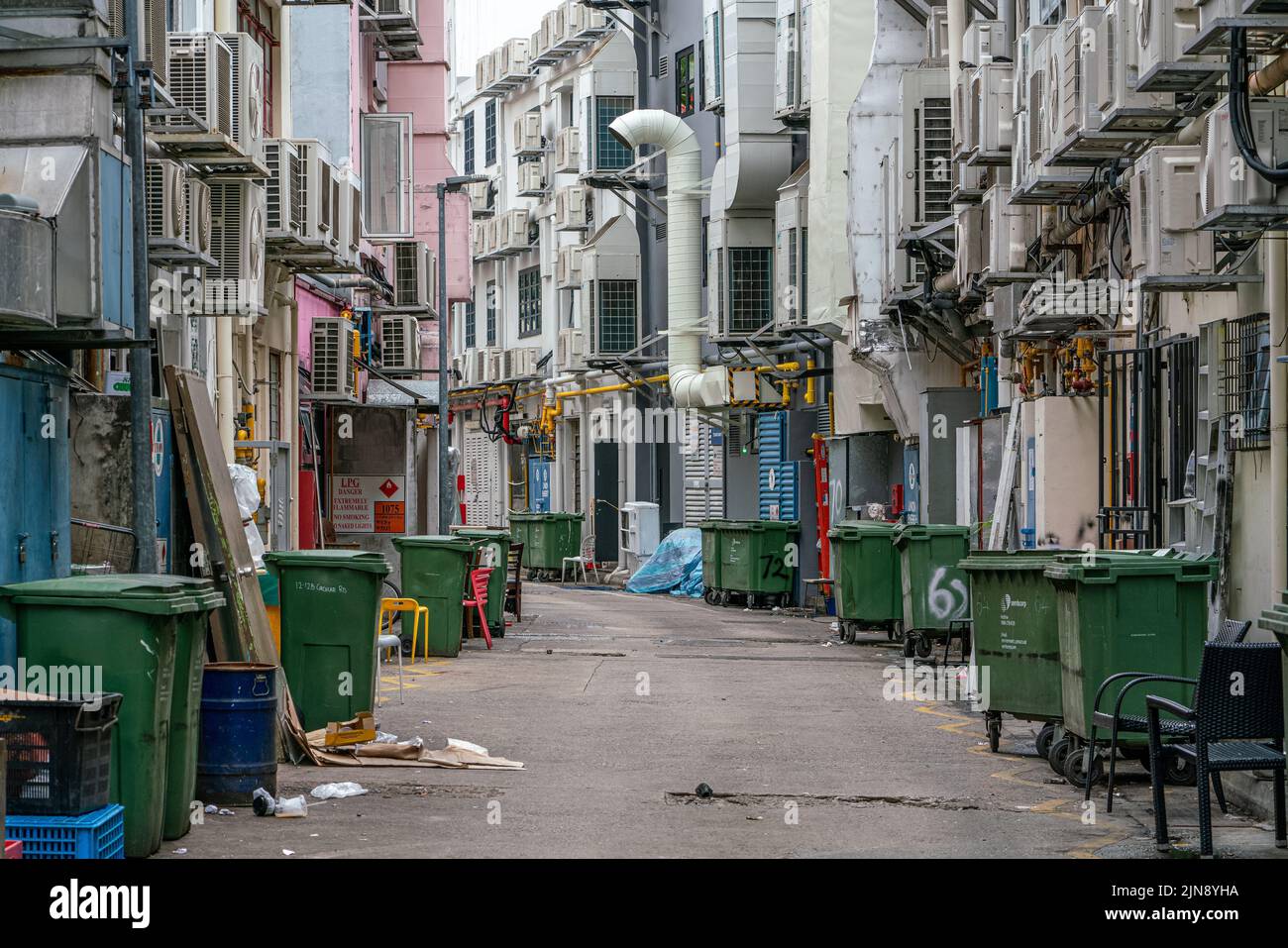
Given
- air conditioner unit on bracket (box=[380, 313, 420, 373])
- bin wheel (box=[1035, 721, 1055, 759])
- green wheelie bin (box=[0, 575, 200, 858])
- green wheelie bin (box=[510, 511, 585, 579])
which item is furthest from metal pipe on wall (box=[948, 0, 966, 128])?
green wheelie bin (box=[510, 511, 585, 579])

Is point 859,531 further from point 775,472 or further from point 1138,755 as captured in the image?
point 775,472

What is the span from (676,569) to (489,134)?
23.3 m

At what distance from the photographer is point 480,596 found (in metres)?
22.3

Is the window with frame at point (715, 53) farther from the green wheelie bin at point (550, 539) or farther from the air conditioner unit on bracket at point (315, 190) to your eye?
the air conditioner unit on bracket at point (315, 190)

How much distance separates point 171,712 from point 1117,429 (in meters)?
10.0

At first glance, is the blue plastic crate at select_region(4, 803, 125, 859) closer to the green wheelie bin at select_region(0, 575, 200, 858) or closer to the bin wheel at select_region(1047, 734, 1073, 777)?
the green wheelie bin at select_region(0, 575, 200, 858)

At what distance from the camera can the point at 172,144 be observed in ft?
60.0

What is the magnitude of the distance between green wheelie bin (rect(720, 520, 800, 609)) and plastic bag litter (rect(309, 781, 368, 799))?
20.2 m

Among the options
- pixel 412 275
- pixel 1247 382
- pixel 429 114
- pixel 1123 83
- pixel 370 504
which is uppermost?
pixel 429 114

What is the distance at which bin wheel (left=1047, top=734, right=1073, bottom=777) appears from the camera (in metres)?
11.8

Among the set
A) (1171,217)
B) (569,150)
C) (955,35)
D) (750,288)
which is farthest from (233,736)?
(569,150)

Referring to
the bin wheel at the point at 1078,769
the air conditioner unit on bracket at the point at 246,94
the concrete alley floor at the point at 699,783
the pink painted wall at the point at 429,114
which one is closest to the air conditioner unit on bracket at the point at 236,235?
the air conditioner unit on bracket at the point at 246,94

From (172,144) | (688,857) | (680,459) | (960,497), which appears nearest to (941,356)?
(960,497)

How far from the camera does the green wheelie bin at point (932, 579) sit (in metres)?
19.5
